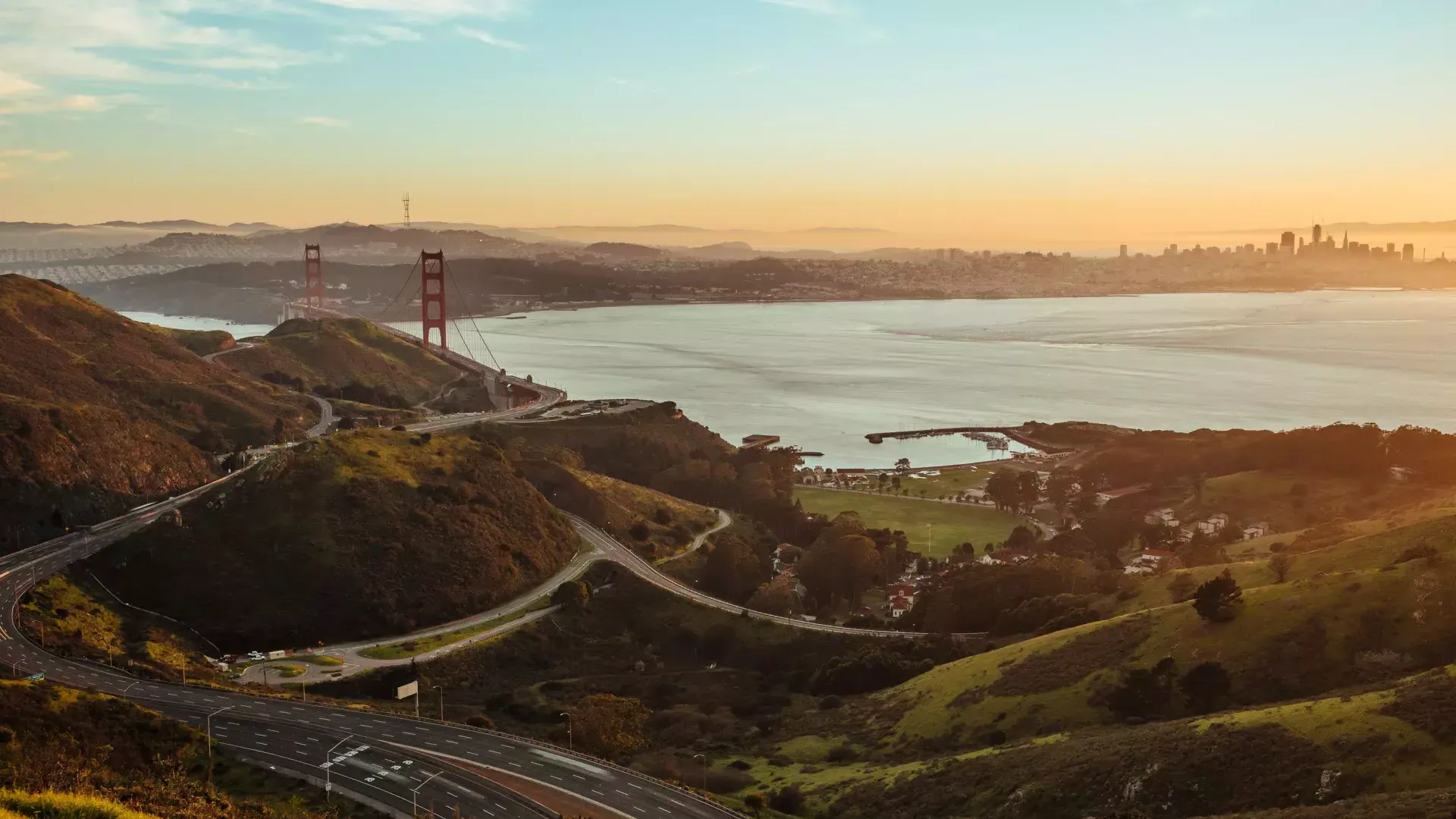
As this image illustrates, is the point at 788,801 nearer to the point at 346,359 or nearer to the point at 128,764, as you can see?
the point at 128,764

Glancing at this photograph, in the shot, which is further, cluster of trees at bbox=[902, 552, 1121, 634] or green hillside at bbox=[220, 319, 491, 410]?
green hillside at bbox=[220, 319, 491, 410]

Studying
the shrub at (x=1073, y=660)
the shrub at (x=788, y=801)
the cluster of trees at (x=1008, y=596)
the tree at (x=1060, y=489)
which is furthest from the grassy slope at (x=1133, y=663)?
the tree at (x=1060, y=489)

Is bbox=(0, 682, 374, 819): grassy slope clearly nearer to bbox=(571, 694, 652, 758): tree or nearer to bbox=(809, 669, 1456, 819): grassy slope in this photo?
bbox=(571, 694, 652, 758): tree

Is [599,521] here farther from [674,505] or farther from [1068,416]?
[1068,416]

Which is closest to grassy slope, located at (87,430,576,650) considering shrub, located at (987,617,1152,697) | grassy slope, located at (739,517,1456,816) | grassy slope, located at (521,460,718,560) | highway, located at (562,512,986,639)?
highway, located at (562,512,986,639)

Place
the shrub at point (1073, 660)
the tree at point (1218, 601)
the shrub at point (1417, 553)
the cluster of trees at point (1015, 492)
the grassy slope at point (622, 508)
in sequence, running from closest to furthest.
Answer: the shrub at point (1073, 660)
the tree at point (1218, 601)
the shrub at point (1417, 553)
the grassy slope at point (622, 508)
the cluster of trees at point (1015, 492)

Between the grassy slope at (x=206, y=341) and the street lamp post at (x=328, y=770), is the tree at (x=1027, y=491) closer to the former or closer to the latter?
the street lamp post at (x=328, y=770)
